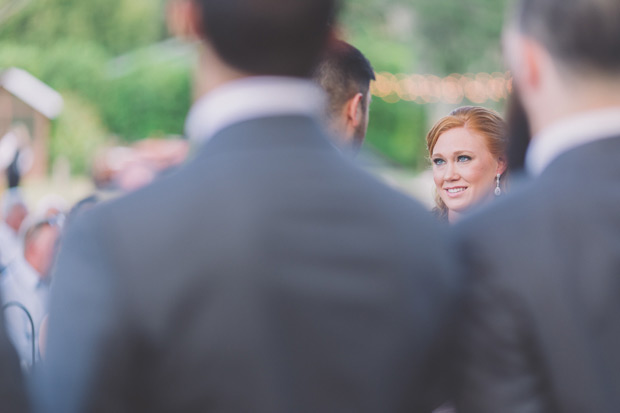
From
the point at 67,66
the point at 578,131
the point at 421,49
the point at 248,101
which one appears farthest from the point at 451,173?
the point at 67,66

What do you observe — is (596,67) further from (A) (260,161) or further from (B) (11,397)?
(B) (11,397)

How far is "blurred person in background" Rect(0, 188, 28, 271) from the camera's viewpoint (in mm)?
6188

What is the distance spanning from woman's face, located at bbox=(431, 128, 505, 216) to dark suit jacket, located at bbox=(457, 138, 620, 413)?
6.53 ft

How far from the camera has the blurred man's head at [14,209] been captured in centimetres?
714

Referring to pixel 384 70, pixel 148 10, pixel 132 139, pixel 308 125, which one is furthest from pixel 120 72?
pixel 308 125

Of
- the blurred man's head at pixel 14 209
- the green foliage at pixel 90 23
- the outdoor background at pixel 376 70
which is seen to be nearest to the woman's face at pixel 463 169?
the blurred man's head at pixel 14 209

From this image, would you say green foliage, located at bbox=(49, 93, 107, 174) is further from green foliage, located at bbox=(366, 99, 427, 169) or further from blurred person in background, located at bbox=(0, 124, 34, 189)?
blurred person in background, located at bbox=(0, 124, 34, 189)

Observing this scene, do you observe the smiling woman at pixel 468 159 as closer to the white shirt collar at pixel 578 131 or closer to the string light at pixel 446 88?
the white shirt collar at pixel 578 131

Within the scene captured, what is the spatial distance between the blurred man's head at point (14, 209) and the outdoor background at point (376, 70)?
20.0 metres

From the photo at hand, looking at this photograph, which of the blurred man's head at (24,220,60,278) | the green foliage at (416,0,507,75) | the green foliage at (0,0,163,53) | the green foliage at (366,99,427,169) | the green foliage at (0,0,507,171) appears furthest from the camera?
the green foliage at (0,0,163,53)

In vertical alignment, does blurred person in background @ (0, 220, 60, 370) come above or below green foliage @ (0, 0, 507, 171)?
below

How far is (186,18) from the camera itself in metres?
1.47

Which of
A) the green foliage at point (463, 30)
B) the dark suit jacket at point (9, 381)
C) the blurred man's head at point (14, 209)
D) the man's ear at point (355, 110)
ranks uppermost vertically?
the green foliage at point (463, 30)

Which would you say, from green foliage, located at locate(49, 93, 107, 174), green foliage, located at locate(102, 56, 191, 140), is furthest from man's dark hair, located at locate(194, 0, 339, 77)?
green foliage, located at locate(102, 56, 191, 140)
